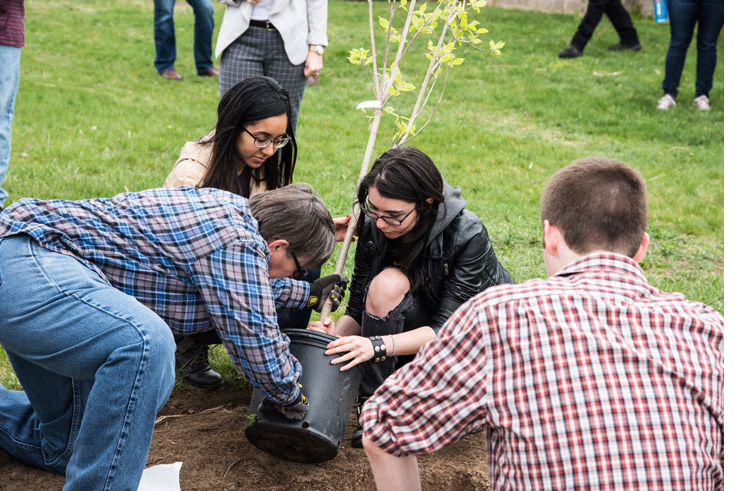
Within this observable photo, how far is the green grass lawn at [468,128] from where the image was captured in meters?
4.79

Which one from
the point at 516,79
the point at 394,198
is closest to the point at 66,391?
the point at 394,198

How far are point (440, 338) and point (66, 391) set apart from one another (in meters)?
1.38

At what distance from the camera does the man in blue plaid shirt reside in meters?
1.97

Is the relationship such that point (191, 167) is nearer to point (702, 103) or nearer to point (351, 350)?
point (351, 350)

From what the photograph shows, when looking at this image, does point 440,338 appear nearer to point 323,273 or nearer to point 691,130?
point 323,273

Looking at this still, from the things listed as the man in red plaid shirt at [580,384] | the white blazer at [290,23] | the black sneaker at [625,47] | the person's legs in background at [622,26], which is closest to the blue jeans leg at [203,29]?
the white blazer at [290,23]

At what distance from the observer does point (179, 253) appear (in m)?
2.10

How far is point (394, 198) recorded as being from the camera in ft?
8.64

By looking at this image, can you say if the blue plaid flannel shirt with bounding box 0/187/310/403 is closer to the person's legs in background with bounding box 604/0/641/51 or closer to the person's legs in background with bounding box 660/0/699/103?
the person's legs in background with bounding box 660/0/699/103

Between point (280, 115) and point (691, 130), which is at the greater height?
point (280, 115)

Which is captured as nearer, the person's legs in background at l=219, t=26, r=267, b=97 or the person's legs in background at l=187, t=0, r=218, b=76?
the person's legs in background at l=219, t=26, r=267, b=97

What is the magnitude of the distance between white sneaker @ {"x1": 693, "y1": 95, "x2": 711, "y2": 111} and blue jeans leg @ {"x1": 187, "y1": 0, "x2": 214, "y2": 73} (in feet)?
16.4

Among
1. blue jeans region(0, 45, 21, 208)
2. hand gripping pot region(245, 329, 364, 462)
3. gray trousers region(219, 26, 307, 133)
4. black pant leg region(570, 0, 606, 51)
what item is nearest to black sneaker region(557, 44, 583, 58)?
black pant leg region(570, 0, 606, 51)

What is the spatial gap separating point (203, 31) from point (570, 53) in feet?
15.6
